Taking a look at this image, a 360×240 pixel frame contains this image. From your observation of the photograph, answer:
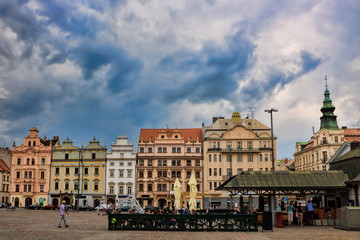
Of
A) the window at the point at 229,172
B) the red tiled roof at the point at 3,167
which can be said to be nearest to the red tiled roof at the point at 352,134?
the window at the point at 229,172

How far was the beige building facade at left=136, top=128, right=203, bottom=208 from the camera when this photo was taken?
250 ft

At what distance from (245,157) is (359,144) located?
37802 mm

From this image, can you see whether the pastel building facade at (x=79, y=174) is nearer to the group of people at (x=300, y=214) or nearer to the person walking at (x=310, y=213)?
the group of people at (x=300, y=214)

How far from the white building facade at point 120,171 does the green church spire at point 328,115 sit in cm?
3644

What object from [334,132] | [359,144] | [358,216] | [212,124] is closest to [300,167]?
[334,132]

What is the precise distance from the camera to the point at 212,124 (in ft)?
269

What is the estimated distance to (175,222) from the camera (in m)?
24.9

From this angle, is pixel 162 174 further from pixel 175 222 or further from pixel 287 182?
pixel 175 222

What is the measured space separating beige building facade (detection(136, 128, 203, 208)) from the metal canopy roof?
46886 mm

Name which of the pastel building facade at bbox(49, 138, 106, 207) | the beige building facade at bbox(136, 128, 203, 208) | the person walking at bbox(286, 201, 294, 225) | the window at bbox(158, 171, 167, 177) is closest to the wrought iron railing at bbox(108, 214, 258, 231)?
the person walking at bbox(286, 201, 294, 225)

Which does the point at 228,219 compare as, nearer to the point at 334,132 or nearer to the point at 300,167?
the point at 334,132

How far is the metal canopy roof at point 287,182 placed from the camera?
2839 centimetres

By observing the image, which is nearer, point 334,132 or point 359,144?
point 359,144

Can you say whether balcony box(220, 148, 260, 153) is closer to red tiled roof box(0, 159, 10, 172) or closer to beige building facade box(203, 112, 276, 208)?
beige building facade box(203, 112, 276, 208)
